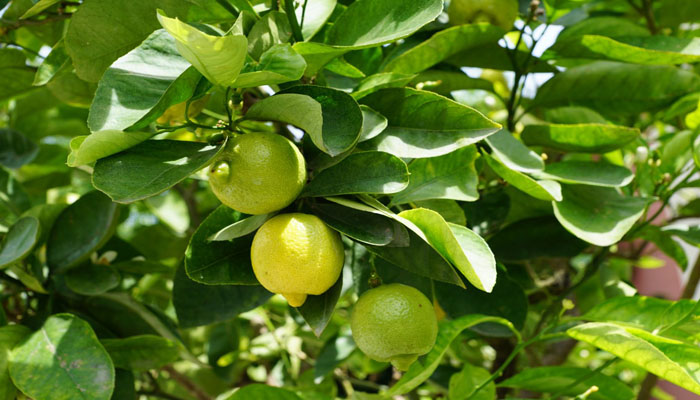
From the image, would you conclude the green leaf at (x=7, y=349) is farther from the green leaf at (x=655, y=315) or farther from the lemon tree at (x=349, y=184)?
the green leaf at (x=655, y=315)

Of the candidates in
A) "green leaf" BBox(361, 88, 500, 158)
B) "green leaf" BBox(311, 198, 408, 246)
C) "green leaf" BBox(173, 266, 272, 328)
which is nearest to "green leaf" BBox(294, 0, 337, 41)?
"green leaf" BBox(361, 88, 500, 158)

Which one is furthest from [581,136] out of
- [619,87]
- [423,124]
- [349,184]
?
[349,184]

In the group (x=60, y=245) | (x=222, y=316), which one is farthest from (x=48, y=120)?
(x=222, y=316)

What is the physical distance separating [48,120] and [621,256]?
49.9 inches

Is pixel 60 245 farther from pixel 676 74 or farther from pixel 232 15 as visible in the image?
pixel 676 74

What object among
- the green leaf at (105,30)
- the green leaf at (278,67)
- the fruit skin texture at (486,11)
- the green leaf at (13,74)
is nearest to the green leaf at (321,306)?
the green leaf at (278,67)

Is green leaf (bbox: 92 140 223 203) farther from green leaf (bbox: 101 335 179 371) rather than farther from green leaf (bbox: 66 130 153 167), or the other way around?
green leaf (bbox: 101 335 179 371)

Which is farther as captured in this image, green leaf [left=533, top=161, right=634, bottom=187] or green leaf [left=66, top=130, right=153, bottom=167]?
green leaf [left=533, top=161, right=634, bottom=187]

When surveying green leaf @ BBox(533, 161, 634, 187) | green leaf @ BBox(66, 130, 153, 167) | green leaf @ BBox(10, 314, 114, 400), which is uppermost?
green leaf @ BBox(66, 130, 153, 167)

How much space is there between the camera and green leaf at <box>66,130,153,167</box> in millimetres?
528

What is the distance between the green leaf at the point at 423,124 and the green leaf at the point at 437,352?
253mm

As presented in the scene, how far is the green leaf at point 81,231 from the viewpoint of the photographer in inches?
35.5

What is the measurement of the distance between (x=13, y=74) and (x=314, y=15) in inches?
20.4

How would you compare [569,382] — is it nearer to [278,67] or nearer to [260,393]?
[260,393]
